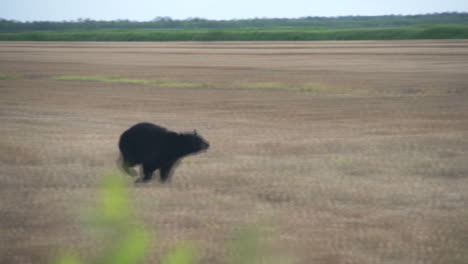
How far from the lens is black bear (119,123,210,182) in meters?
7.92

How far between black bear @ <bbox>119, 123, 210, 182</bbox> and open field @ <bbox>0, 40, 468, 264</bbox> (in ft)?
1.04

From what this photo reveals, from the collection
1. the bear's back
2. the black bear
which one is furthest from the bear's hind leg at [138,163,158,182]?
the bear's back

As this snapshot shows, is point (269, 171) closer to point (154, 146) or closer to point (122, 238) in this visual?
point (154, 146)

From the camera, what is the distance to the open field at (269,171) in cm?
619

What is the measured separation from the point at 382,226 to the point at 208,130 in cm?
711

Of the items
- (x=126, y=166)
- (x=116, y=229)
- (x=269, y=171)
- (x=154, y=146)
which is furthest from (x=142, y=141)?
(x=116, y=229)

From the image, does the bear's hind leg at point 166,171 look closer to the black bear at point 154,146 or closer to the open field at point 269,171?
the black bear at point 154,146

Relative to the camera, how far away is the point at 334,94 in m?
21.5

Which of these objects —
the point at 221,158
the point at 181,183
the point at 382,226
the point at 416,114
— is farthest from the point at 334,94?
the point at 382,226

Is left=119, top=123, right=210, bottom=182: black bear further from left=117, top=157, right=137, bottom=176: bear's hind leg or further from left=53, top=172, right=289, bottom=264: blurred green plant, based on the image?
left=53, top=172, right=289, bottom=264: blurred green plant

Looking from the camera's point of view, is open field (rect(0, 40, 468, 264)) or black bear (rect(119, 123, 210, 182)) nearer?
open field (rect(0, 40, 468, 264))

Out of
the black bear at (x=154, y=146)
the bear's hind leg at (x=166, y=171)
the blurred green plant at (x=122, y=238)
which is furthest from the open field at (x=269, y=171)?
the blurred green plant at (x=122, y=238)

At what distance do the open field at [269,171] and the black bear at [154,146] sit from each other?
32 centimetres

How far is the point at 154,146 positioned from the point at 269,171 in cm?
200
